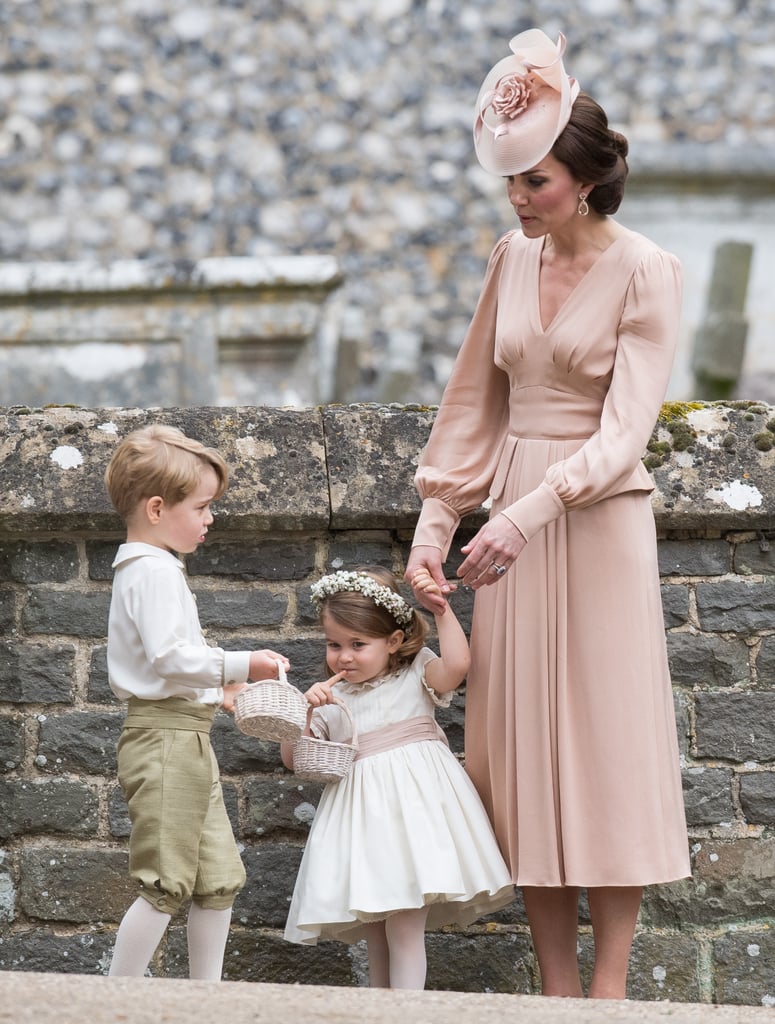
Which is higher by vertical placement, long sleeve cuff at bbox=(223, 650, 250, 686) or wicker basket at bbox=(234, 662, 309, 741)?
long sleeve cuff at bbox=(223, 650, 250, 686)

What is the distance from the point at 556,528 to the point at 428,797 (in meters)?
0.62

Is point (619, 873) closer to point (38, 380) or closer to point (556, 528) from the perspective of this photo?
point (556, 528)

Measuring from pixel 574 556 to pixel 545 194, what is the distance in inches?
28.9

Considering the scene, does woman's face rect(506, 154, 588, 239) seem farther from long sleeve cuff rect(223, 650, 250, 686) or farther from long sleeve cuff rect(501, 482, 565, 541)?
long sleeve cuff rect(223, 650, 250, 686)

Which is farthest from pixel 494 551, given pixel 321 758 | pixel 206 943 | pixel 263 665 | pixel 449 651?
pixel 206 943

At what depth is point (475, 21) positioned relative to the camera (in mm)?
11430

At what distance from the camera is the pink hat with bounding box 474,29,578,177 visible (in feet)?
10.0

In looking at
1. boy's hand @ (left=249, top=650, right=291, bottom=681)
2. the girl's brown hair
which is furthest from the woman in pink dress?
boy's hand @ (left=249, top=650, right=291, bottom=681)

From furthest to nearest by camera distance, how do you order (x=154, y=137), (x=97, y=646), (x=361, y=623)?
(x=154, y=137) < (x=97, y=646) < (x=361, y=623)

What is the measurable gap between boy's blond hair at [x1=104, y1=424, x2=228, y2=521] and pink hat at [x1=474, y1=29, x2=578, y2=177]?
837 millimetres

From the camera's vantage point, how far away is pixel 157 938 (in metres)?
3.05

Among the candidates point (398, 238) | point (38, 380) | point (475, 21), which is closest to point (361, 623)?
point (38, 380)

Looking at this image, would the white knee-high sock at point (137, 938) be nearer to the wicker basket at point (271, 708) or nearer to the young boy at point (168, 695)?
the young boy at point (168, 695)

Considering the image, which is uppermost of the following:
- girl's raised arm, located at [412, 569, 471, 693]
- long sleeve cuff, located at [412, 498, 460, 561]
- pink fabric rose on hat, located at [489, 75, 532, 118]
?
pink fabric rose on hat, located at [489, 75, 532, 118]
